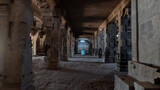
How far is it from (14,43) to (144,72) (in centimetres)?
262

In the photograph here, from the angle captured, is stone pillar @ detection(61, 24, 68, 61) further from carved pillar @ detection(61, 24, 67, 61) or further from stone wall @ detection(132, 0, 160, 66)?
stone wall @ detection(132, 0, 160, 66)

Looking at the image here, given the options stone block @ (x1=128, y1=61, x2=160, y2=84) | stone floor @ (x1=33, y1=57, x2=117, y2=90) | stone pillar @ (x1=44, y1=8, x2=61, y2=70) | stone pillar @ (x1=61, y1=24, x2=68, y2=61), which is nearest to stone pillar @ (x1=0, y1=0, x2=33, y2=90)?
stone floor @ (x1=33, y1=57, x2=117, y2=90)

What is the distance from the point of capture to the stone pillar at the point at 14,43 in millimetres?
2447

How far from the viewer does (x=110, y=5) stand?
6.58 m

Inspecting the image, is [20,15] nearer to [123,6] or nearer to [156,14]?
[156,14]

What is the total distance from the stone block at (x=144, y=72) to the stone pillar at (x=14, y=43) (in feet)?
7.67

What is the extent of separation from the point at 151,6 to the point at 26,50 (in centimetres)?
262

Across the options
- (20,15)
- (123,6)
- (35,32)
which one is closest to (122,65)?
(123,6)

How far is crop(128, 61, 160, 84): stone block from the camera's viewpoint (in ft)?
5.44

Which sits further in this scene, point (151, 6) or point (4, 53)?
point (4, 53)

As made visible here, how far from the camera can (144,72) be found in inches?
76.4

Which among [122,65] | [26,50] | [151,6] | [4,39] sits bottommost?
[122,65]

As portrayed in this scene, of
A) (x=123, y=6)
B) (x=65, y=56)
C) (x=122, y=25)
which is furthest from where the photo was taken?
(x=65, y=56)

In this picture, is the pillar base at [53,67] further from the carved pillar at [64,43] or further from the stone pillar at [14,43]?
the carved pillar at [64,43]
